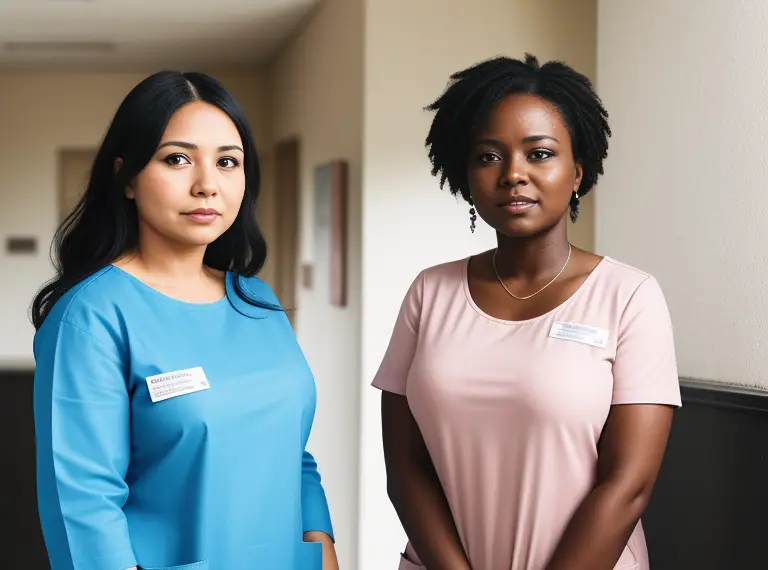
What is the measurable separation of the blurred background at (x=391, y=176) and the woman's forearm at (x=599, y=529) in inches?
34.4

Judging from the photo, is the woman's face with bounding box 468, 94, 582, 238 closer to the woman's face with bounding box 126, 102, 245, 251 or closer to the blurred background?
the woman's face with bounding box 126, 102, 245, 251

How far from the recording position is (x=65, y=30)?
5832 mm

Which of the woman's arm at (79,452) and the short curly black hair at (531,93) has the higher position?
the short curly black hair at (531,93)

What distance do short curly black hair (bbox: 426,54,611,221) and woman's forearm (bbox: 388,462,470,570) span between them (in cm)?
57

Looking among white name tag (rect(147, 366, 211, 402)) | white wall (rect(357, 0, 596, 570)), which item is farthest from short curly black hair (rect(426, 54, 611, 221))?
white wall (rect(357, 0, 596, 570))

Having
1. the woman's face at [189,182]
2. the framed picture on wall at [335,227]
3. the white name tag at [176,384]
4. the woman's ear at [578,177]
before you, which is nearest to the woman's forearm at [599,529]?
the woman's ear at [578,177]

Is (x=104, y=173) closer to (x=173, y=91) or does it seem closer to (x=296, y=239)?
(x=173, y=91)

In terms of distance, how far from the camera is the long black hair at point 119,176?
1509 millimetres

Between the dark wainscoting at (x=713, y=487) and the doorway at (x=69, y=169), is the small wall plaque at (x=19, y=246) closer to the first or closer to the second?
the doorway at (x=69, y=169)

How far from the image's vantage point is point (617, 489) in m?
1.47

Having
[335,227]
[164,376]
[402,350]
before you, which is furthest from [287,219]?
[164,376]

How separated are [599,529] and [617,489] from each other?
7 centimetres

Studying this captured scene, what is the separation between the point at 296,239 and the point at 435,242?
2.41 m

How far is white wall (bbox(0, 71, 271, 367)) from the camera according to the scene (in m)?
7.71
